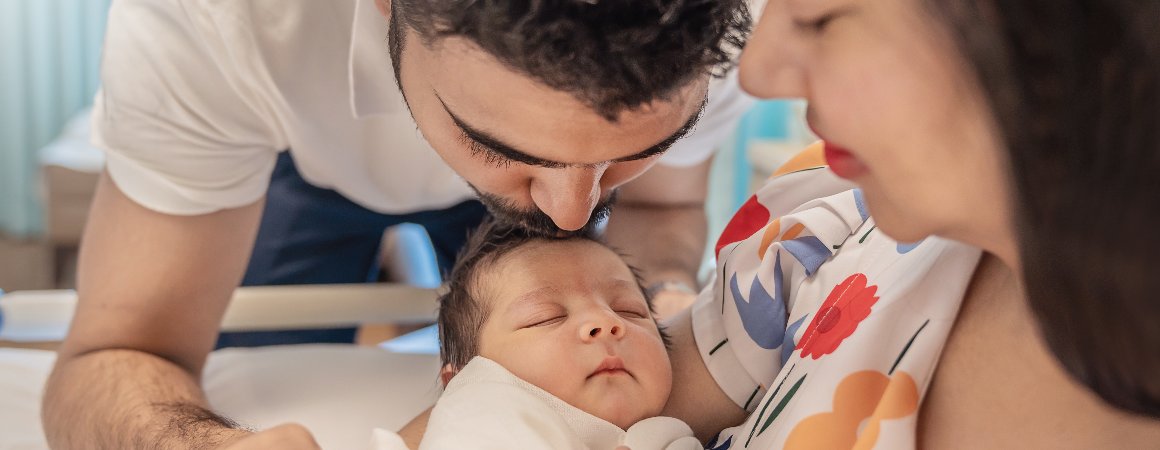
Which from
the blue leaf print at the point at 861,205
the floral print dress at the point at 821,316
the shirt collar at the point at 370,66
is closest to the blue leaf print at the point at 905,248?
the floral print dress at the point at 821,316

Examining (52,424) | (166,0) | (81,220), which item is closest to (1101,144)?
(166,0)

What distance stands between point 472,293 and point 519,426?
273mm

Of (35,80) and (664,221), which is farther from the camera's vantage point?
(35,80)

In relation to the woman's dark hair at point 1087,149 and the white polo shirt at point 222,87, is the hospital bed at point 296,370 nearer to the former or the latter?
the white polo shirt at point 222,87

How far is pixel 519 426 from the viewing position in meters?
1.00

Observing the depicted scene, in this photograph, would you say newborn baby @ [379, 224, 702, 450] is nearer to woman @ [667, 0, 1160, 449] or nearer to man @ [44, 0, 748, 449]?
man @ [44, 0, 748, 449]

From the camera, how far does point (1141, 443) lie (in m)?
0.74

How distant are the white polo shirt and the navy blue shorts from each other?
0.46 m

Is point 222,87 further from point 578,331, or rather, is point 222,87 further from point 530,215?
point 578,331

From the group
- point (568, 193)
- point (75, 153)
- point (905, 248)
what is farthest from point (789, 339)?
point (75, 153)

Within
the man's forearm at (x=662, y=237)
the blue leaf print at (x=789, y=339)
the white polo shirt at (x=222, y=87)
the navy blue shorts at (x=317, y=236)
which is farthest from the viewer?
the navy blue shorts at (x=317, y=236)

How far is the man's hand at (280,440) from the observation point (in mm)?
879

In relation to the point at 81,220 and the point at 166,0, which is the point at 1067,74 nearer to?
the point at 166,0

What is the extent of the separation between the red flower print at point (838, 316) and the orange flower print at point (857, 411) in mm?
50
